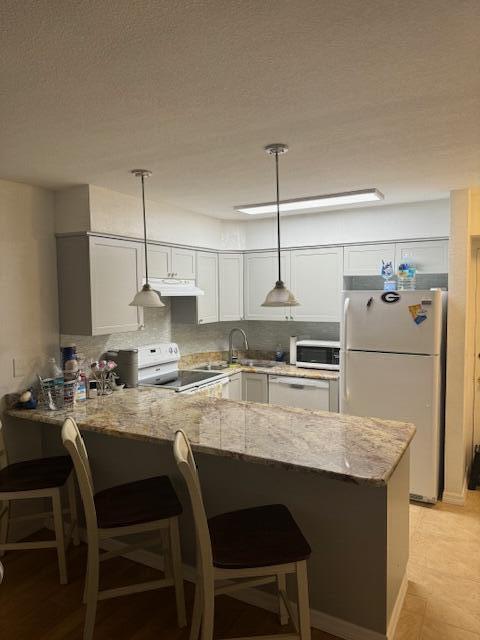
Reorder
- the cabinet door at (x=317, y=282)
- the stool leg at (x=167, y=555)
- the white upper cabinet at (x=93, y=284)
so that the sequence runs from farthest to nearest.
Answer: the cabinet door at (x=317, y=282) → the white upper cabinet at (x=93, y=284) → the stool leg at (x=167, y=555)

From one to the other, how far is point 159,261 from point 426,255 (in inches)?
90.2

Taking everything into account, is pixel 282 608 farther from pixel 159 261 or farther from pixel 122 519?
pixel 159 261

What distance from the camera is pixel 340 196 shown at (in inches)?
124

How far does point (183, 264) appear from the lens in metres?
4.12

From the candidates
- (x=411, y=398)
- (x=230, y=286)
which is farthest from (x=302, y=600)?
(x=230, y=286)

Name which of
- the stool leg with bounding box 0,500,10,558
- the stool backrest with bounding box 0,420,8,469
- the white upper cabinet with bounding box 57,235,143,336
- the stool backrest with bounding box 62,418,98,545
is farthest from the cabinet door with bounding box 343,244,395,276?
the stool leg with bounding box 0,500,10,558

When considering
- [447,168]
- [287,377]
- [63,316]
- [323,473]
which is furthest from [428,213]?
[63,316]

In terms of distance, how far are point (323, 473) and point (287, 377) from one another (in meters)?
2.49

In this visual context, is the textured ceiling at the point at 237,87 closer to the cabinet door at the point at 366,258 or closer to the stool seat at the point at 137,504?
the cabinet door at the point at 366,258

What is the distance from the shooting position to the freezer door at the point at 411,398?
347 centimetres

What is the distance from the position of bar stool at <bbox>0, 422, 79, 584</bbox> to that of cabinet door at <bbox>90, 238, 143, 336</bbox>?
944mm

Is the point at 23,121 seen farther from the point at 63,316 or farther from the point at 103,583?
the point at 103,583

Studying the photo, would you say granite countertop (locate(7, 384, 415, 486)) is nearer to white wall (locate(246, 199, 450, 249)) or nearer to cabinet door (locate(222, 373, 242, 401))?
cabinet door (locate(222, 373, 242, 401))

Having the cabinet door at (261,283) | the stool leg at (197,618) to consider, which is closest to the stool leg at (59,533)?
the stool leg at (197,618)
